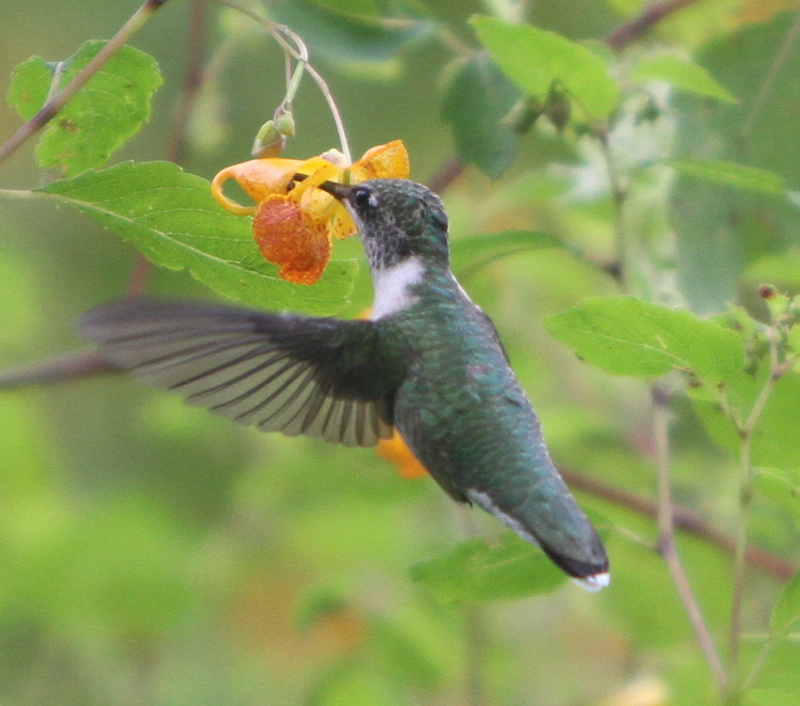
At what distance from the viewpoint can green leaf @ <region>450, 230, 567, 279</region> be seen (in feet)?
8.98

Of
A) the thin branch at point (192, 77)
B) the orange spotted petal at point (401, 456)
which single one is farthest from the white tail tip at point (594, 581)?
the thin branch at point (192, 77)

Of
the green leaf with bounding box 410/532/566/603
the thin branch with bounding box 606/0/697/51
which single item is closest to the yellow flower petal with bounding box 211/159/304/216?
the green leaf with bounding box 410/532/566/603

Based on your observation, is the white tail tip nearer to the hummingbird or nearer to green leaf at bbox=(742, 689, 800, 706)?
the hummingbird

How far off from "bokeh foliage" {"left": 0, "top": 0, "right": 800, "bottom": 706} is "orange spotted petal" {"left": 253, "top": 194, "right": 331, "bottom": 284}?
10 cm

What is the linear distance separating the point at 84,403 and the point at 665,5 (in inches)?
193

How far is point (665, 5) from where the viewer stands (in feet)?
11.0

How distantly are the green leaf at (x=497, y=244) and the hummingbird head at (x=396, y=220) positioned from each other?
26cm

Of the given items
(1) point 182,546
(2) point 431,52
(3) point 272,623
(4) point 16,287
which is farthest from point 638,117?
(2) point 431,52

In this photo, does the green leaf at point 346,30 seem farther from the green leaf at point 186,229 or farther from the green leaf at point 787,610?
the green leaf at point 787,610

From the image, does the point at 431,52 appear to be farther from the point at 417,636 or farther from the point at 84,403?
the point at 417,636

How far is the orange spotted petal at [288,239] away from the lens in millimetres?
1988

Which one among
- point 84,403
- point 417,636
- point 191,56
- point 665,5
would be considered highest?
point 665,5

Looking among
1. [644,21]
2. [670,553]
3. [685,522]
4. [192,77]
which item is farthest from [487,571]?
[192,77]

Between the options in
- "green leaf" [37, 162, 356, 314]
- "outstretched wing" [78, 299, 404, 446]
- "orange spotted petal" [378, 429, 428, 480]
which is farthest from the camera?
"orange spotted petal" [378, 429, 428, 480]
